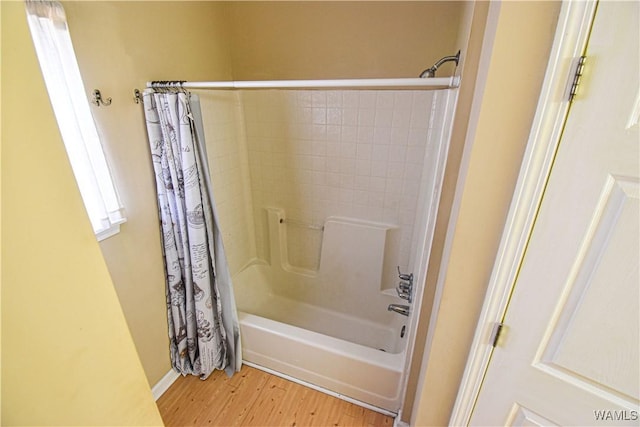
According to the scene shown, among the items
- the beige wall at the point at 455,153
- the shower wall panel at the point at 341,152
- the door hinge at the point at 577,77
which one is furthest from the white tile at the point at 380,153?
the door hinge at the point at 577,77

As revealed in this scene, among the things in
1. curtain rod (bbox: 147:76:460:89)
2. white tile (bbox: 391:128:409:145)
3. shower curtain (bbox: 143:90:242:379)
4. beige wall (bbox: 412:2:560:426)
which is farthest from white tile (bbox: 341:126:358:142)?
beige wall (bbox: 412:2:560:426)

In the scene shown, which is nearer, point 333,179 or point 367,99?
point 367,99

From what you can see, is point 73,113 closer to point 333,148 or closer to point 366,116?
point 333,148

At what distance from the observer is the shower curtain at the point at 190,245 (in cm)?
122

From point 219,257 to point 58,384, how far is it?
102 cm

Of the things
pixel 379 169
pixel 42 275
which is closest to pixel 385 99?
pixel 379 169

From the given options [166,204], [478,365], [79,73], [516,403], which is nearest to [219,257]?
[166,204]

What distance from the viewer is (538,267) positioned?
0.64m

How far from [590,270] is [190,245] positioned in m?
1.45

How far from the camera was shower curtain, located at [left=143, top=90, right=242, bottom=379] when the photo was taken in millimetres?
1225

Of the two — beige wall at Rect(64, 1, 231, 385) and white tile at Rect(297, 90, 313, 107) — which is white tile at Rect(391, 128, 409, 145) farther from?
beige wall at Rect(64, 1, 231, 385)

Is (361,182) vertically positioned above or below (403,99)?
below

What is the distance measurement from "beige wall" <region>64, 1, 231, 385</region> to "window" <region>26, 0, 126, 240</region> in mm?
34

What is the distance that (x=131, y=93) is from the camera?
119cm
